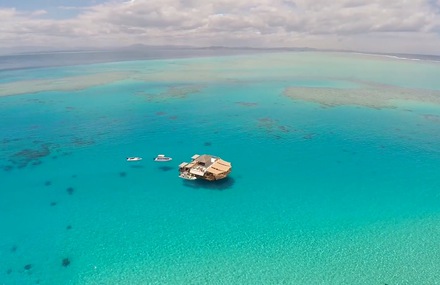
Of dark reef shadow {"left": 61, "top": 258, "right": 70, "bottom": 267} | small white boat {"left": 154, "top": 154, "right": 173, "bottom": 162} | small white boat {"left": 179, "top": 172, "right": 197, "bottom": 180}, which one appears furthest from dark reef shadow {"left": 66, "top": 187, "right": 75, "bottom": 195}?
small white boat {"left": 179, "top": 172, "right": 197, "bottom": 180}

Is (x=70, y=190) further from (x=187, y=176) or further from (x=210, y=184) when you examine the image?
(x=210, y=184)

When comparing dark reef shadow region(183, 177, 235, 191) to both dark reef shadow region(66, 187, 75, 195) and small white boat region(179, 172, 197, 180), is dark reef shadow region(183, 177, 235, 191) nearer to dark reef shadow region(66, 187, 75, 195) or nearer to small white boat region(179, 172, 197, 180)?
small white boat region(179, 172, 197, 180)

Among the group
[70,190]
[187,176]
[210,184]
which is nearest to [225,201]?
[210,184]

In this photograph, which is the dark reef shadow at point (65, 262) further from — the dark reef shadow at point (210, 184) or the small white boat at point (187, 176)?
the small white boat at point (187, 176)

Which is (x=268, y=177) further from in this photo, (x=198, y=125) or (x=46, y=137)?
(x=46, y=137)

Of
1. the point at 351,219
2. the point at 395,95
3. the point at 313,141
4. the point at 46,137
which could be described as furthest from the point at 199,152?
the point at 395,95

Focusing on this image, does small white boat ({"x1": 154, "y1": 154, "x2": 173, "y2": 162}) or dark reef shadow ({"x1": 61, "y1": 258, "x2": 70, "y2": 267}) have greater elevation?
small white boat ({"x1": 154, "y1": 154, "x2": 173, "y2": 162})
